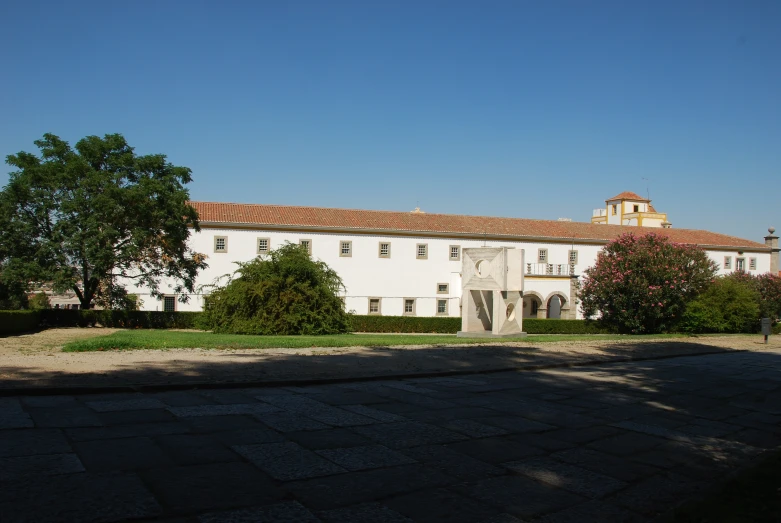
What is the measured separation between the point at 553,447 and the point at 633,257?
30.5 meters

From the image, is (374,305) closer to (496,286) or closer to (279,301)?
(496,286)

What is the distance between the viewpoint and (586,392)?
10.5 m

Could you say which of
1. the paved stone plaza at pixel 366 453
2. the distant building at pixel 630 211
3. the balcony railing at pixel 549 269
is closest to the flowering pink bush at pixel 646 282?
the balcony railing at pixel 549 269

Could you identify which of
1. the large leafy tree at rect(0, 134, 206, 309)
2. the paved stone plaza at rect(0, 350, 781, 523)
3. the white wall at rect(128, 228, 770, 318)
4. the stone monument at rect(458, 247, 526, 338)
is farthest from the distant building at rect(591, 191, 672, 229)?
the paved stone plaza at rect(0, 350, 781, 523)

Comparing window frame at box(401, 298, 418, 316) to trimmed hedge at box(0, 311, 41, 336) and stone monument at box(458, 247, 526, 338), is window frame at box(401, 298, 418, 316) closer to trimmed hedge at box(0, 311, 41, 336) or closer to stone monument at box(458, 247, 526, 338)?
stone monument at box(458, 247, 526, 338)

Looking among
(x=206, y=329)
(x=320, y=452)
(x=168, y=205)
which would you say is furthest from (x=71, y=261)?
(x=320, y=452)

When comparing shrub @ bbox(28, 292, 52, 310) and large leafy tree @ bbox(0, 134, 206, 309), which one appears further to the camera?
shrub @ bbox(28, 292, 52, 310)

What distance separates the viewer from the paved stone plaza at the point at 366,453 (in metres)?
4.53

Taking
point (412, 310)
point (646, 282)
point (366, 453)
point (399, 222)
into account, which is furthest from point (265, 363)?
point (399, 222)

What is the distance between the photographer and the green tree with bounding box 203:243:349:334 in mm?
27328

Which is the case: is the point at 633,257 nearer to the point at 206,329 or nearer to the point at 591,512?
the point at 206,329

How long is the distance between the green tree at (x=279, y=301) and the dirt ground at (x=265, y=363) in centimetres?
1021

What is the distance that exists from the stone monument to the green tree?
597cm

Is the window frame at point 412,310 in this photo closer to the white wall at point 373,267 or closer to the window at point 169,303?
the white wall at point 373,267
